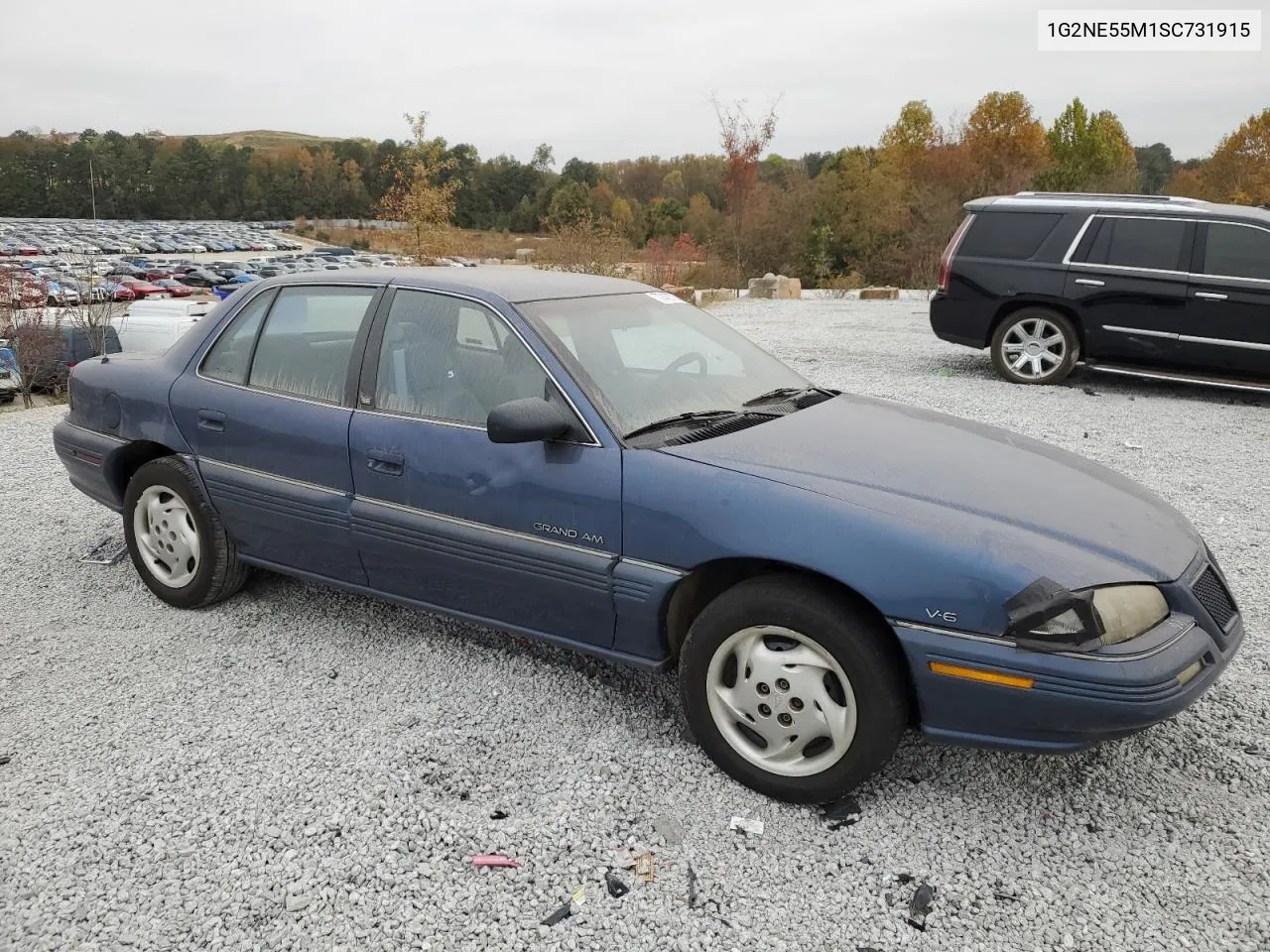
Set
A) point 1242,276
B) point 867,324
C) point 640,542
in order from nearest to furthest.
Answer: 1. point 640,542
2. point 1242,276
3. point 867,324

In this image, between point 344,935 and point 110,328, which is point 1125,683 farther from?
point 110,328

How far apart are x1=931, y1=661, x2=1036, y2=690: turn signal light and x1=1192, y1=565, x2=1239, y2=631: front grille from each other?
71cm

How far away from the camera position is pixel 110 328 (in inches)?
641

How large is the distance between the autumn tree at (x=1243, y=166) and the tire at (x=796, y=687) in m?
42.8

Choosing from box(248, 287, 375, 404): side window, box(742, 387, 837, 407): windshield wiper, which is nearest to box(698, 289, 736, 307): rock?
box(742, 387, 837, 407): windshield wiper

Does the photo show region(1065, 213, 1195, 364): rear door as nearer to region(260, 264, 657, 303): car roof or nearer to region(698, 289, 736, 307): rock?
region(260, 264, 657, 303): car roof

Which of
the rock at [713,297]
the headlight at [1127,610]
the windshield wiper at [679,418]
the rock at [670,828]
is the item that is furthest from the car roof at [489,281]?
the rock at [713,297]

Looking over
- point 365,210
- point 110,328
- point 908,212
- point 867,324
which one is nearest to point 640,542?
point 867,324

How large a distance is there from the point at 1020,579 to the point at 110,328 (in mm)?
17703

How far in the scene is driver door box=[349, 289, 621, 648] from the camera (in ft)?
9.60

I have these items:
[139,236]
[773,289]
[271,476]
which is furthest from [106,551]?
[139,236]

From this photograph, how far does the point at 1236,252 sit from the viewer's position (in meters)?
8.29

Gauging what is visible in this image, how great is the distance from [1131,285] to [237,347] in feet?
26.9

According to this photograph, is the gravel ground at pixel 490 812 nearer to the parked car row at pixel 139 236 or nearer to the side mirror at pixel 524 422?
the side mirror at pixel 524 422
